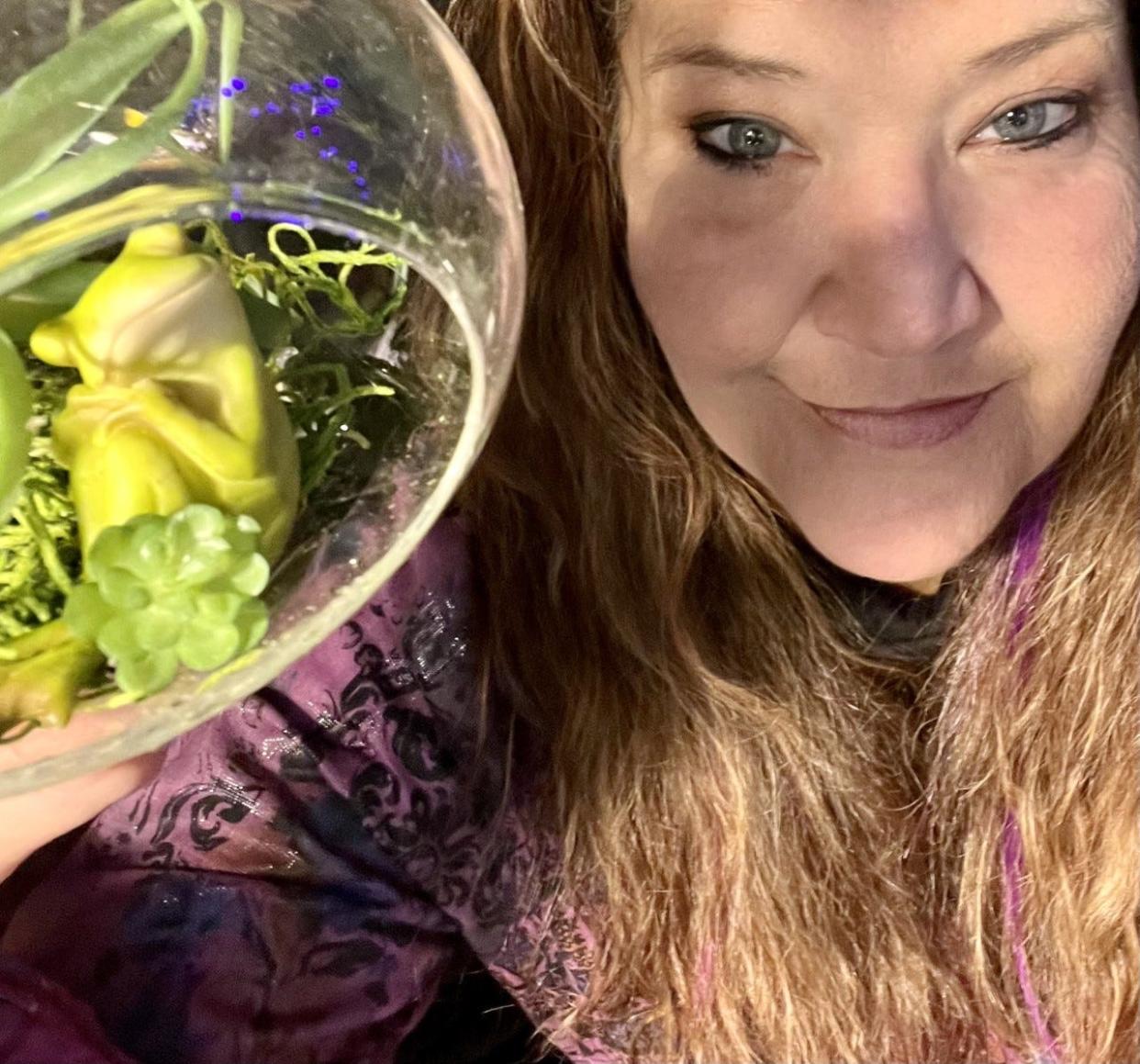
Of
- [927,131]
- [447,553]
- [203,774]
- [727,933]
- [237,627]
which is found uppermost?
[927,131]

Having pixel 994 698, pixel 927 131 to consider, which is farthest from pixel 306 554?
pixel 994 698

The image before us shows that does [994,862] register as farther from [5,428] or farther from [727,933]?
[5,428]

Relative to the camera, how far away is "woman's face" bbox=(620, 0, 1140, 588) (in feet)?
1.80

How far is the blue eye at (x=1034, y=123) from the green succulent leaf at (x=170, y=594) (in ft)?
1.58

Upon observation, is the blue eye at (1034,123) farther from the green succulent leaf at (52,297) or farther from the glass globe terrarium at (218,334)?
the green succulent leaf at (52,297)

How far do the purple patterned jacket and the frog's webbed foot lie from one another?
0.40 m

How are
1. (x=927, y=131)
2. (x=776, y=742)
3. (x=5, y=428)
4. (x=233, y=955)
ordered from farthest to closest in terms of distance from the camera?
(x=776, y=742) → (x=233, y=955) → (x=927, y=131) → (x=5, y=428)

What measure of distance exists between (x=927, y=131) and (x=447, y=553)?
45cm

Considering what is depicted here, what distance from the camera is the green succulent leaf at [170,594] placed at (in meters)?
0.30

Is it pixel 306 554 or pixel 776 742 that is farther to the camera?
pixel 776 742

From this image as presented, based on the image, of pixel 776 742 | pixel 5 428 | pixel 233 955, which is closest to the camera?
pixel 5 428

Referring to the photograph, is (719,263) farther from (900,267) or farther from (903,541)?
(903,541)

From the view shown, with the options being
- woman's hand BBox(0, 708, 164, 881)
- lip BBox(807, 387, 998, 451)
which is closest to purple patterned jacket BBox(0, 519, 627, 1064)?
woman's hand BBox(0, 708, 164, 881)

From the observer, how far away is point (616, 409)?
31.1 inches
